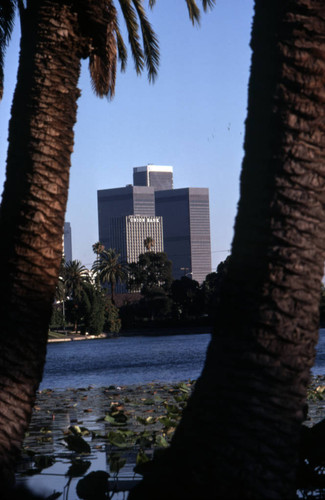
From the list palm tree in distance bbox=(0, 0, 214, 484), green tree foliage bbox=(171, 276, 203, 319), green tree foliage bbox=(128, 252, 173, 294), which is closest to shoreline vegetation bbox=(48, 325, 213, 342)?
green tree foliage bbox=(171, 276, 203, 319)

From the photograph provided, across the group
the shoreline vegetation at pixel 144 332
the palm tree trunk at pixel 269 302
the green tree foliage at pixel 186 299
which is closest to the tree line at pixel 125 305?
the green tree foliage at pixel 186 299

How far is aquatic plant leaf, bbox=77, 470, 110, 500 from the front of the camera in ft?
14.9

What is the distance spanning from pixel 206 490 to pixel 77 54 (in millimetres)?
3681

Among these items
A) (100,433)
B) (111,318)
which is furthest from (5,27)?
(111,318)

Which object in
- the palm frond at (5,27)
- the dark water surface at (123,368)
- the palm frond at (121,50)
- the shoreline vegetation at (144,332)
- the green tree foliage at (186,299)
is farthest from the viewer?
the green tree foliage at (186,299)

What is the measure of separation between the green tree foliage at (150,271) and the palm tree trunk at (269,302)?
13738cm

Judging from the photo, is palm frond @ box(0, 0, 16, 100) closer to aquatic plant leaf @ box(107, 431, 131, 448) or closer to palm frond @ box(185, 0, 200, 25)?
palm frond @ box(185, 0, 200, 25)

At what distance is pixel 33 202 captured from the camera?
17.4 feet

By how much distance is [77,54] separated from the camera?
232 inches

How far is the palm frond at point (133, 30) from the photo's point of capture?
12578 millimetres

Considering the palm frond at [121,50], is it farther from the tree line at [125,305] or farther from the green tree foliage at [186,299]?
the green tree foliage at [186,299]

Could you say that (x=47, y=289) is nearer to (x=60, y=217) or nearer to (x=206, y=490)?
(x=60, y=217)

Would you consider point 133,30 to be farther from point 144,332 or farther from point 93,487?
point 144,332

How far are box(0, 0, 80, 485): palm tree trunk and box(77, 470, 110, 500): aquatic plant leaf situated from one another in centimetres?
51
